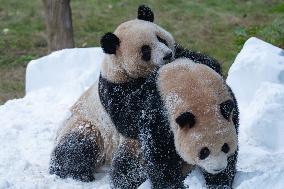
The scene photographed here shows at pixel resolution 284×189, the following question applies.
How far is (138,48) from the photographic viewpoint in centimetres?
327

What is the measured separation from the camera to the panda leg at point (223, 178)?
3252 millimetres

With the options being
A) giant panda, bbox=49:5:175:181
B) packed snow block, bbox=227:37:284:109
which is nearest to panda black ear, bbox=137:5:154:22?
giant panda, bbox=49:5:175:181

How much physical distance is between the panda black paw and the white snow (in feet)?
0.17

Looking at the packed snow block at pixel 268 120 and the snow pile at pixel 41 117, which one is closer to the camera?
the snow pile at pixel 41 117

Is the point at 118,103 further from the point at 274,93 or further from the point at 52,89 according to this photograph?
the point at 52,89

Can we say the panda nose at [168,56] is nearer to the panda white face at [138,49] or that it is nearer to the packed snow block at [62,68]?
the panda white face at [138,49]

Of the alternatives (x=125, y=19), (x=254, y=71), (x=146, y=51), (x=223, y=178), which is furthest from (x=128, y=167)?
(x=125, y=19)

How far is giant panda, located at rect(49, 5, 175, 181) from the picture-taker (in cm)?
329

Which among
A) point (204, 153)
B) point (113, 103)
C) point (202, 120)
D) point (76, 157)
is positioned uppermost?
point (202, 120)

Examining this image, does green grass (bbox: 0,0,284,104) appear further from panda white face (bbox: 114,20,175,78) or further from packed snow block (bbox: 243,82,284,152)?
panda white face (bbox: 114,20,175,78)

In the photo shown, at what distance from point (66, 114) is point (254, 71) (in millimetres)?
1367

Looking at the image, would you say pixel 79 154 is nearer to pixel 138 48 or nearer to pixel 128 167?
pixel 128 167

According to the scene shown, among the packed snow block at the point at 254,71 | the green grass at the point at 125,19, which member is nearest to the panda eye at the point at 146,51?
the packed snow block at the point at 254,71

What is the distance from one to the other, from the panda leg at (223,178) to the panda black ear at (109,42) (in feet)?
2.64
